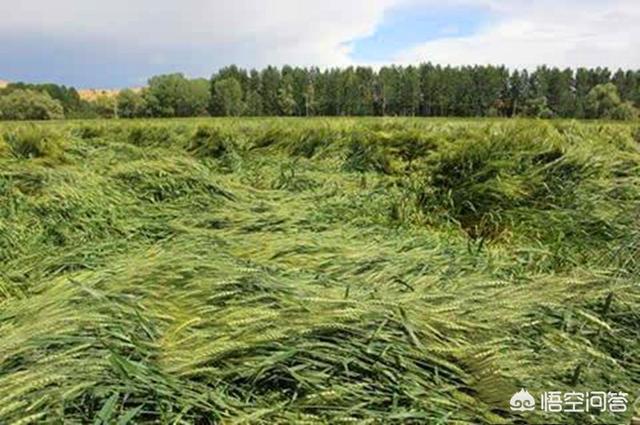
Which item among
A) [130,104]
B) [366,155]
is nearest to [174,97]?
[130,104]

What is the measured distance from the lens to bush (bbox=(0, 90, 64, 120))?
4338 centimetres

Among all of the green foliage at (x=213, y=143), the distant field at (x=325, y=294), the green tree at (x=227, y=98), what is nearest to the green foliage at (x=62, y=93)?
the green tree at (x=227, y=98)

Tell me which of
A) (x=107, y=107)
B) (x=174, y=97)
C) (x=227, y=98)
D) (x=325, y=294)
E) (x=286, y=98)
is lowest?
(x=325, y=294)

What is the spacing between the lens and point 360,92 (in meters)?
65.9

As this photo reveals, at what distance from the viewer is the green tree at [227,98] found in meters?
57.3

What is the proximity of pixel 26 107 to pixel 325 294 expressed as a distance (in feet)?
167

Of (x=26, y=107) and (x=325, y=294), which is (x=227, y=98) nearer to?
(x=26, y=107)

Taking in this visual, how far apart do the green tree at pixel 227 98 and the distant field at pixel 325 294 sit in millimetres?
54090

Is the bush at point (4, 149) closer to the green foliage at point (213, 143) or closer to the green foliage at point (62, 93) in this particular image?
the green foliage at point (213, 143)

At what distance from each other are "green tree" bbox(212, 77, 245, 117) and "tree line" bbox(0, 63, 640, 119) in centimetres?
11

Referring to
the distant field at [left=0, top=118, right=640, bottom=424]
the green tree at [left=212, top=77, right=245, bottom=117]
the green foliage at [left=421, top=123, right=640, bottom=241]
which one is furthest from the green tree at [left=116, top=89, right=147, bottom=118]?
the green foliage at [left=421, top=123, right=640, bottom=241]

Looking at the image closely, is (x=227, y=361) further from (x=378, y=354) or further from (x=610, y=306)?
(x=610, y=306)

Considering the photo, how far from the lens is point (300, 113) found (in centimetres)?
6612

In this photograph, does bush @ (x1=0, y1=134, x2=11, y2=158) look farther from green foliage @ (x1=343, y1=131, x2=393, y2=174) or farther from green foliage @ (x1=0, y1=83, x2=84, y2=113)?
green foliage @ (x1=0, y1=83, x2=84, y2=113)
